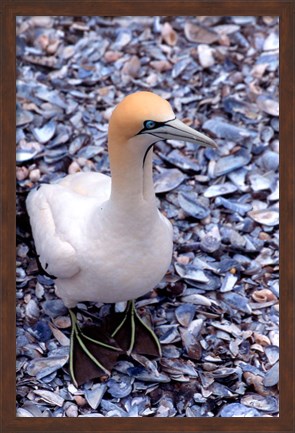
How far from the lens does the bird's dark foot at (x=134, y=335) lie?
341 centimetres

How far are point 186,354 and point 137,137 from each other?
116 cm

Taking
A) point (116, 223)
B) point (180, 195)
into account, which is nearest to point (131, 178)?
point (116, 223)

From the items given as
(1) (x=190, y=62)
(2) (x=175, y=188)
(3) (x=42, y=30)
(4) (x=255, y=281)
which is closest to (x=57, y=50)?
(3) (x=42, y=30)

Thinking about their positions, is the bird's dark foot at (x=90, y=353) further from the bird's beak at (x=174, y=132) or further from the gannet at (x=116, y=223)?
the bird's beak at (x=174, y=132)

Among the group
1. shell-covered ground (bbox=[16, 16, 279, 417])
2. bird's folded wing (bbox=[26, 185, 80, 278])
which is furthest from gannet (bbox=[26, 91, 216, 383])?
shell-covered ground (bbox=[16, 16, 279, 417])

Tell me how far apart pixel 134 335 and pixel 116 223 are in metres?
0.73

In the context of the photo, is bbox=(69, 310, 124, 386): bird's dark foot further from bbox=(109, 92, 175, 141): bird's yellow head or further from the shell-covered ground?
bbox=(109, 92, 175, 141): bird's yellow head

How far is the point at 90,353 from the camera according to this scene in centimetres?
338

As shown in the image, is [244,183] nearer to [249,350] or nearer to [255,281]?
[255,281]

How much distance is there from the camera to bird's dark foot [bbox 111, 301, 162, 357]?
11.2 feet

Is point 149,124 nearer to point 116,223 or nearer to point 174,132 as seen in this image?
point 174,132

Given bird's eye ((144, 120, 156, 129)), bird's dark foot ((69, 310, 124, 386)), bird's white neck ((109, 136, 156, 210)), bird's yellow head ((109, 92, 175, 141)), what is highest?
bird's yellow head ((109, 92, 175, 141))

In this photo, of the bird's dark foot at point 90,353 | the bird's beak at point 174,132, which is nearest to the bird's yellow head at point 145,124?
the bird's beak at point 174,132

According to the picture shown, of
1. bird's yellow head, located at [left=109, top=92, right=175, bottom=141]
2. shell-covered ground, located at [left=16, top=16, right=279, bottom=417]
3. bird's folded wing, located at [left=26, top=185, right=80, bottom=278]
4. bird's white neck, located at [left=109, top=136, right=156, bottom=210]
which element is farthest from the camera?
shell-covered ground, located at [left=16, top=16, right=279, bottom=417]
